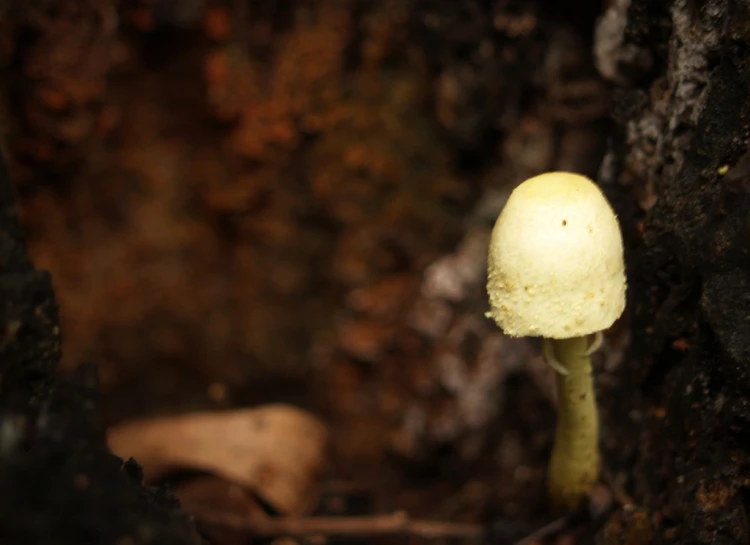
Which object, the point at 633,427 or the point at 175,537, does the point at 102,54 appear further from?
the point at 633,427

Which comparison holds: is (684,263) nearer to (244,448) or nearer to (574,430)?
(574,430)

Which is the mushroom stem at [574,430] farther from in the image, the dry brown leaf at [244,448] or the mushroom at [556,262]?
the dry brown leaf at [244,448]

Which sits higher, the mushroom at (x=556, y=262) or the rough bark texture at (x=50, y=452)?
the mushroom at (x=556, y=262)

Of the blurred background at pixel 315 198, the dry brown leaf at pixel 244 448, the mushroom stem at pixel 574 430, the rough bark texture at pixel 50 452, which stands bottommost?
the rough bark texture at pixel 50 452

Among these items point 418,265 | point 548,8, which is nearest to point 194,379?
point 418,265

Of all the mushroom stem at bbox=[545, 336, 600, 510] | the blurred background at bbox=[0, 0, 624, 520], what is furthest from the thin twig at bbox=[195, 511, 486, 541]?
A: the mushroom stem at bbox=[545, 336, 600, 510]

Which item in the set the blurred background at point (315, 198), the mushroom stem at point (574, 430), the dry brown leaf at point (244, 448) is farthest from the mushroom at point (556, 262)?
the dry brown leaf at point (244, 448)
